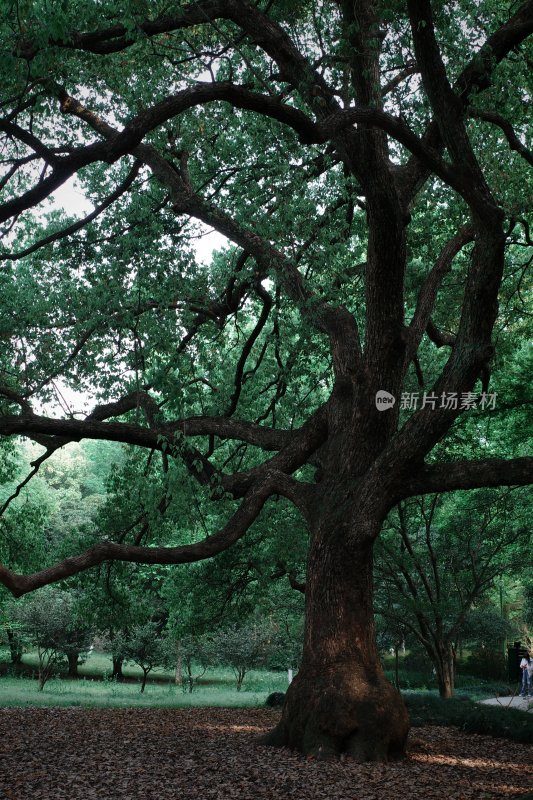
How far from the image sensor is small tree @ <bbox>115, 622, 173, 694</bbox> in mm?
22234

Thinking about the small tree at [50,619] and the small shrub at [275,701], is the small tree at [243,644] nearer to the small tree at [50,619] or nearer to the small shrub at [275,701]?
the small tree at [50,619]

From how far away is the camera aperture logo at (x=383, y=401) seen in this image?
30.2 feet

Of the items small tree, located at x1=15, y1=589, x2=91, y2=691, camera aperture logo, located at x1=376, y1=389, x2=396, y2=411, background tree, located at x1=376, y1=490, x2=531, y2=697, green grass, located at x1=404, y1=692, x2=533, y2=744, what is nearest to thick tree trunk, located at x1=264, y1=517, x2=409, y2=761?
camera aperture logo, located at x1=376, y1=389, x2=396, y2=411

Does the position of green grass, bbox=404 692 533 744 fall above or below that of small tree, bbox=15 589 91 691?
below

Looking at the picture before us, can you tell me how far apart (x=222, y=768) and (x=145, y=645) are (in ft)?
51.0

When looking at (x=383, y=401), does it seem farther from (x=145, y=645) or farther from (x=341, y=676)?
(x=145, y=645)

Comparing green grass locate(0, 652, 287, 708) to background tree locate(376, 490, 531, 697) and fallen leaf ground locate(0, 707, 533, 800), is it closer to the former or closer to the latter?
background tree locate(376, 490, 531, 697)

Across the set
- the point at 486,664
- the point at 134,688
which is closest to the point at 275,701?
the point at 134,688

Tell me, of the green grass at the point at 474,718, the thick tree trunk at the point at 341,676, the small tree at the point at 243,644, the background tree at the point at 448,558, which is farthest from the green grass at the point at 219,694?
the thick tree trunk at the point at 341,676

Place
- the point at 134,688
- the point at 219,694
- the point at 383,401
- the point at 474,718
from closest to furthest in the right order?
the point at 383,401
the point at 474,718
the point at 219,694
the point at 134,688

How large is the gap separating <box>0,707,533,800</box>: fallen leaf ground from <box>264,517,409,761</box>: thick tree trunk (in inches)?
10.5

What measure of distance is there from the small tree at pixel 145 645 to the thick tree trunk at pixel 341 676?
46.0 feet

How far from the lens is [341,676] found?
27.5 feet

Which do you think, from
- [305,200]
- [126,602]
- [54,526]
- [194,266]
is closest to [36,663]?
[54,526]
